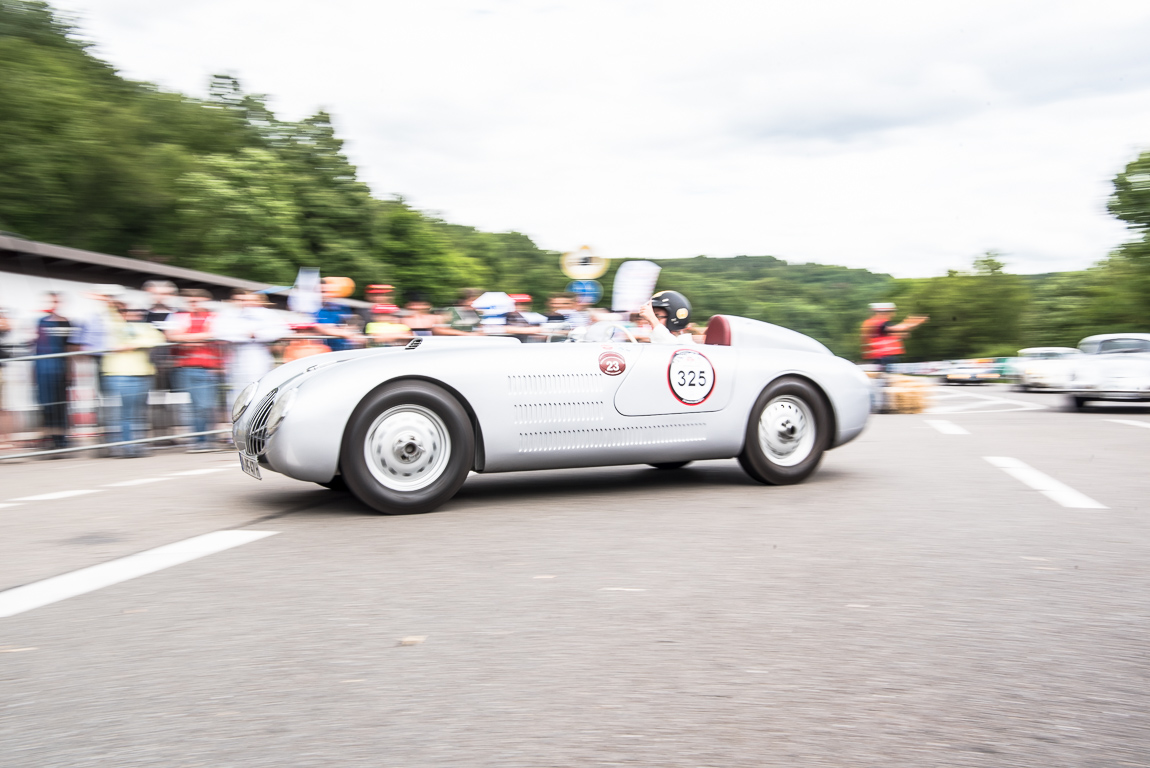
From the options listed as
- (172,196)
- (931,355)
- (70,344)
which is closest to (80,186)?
(172,196)

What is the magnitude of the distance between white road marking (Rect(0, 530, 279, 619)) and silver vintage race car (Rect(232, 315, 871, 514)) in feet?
1.97

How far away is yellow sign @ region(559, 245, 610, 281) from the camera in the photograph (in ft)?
49.6

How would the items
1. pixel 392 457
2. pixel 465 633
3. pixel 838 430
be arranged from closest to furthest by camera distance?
pixel 465 633, pixel 392 457, pixel 838 430

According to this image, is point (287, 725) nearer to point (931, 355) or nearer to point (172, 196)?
point (172, 196)

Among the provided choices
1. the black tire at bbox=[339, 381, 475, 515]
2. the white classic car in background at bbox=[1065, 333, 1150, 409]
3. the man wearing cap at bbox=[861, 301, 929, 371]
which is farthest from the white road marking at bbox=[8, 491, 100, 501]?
the white classic car in background at bbox=[1065, 333, 1150, 409]

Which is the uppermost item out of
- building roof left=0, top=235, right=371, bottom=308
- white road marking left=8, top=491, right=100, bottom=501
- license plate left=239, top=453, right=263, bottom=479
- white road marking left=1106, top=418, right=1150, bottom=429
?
building roof left=0, top=235, right=371, bottom=308

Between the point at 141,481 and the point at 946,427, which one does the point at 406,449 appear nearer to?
the point at 141,481

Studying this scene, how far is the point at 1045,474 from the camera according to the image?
7477mm

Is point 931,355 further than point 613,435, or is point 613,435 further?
point 931,355

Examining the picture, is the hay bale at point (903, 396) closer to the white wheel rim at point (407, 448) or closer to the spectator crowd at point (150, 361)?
the spectator crowd at point (150, 361)

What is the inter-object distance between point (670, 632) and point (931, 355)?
102m

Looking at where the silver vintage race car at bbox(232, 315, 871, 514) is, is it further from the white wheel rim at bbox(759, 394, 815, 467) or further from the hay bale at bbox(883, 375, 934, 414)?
the hay bale at bbox(883, 375, 934, 414)

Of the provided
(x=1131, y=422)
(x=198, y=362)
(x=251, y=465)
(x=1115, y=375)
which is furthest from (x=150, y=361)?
(x=1115, y=375)

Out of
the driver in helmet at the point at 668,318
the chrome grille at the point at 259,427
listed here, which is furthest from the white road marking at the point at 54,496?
the driver in helmet at the point at 668,318
